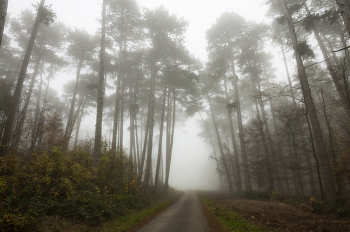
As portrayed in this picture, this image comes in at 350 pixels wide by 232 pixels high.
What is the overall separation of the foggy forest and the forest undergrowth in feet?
0.18

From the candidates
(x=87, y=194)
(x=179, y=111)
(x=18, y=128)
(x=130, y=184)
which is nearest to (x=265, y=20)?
(x=179, y=111)

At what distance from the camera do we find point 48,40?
19562mm

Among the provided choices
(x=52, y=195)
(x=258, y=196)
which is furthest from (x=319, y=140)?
(x=52, y=195)

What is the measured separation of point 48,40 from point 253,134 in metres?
25.1

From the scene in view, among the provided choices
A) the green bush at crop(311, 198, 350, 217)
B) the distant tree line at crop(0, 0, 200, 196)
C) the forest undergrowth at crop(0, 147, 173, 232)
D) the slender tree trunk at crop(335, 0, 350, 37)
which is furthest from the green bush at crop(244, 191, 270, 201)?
the slender tree trunk at crop(335, 0, 350, 37)

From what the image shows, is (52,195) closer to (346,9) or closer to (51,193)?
(51,193)

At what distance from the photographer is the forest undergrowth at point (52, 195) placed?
510 cm

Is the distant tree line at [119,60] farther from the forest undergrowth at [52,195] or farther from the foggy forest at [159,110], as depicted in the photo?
the forest undergrowth at [52,195]

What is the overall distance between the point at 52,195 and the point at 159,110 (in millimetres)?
18577

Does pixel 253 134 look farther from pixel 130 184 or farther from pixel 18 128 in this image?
pixel 18 128

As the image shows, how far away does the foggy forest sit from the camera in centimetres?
723

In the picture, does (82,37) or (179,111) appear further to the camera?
(179,111)

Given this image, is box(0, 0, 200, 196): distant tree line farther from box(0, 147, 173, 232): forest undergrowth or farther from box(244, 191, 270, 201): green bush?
box(244, 191, 270, 201): green bush

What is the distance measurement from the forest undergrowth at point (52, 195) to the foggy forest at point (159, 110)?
54 mm
